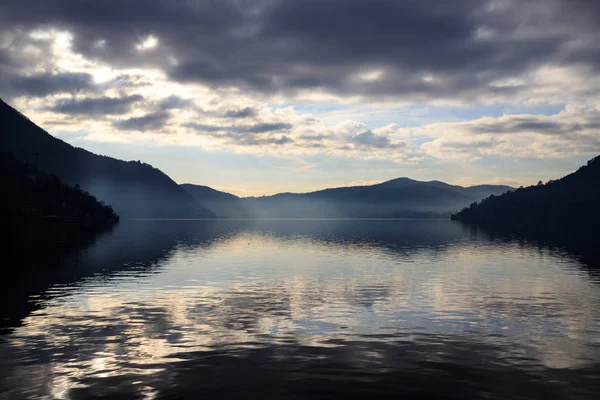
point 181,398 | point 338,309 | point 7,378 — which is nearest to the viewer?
point 181,398

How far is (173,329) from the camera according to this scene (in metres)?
38.6

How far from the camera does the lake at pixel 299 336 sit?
2561 cm

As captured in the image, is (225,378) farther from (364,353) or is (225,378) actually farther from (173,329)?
(173,329)

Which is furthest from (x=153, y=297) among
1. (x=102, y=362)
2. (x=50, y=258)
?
(x=50, y=258)

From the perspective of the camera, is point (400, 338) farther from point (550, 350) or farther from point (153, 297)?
point (153, 297)

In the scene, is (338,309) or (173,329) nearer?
(173,329)

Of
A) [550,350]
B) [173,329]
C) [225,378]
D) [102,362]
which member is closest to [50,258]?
[173,329]

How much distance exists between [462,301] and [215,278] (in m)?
35.3

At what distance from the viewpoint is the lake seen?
2561 cm

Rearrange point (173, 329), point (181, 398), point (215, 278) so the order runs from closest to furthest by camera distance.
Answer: point (181, 398)
point (173, 329)
point (215, 278)

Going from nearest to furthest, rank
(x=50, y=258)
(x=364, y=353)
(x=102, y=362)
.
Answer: (x=102, y=362) < (x=364, y=353) < (x=50, y=258)

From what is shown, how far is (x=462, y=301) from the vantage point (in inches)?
2071

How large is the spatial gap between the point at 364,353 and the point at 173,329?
1552 centimetres

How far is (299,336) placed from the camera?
36.3 meters
